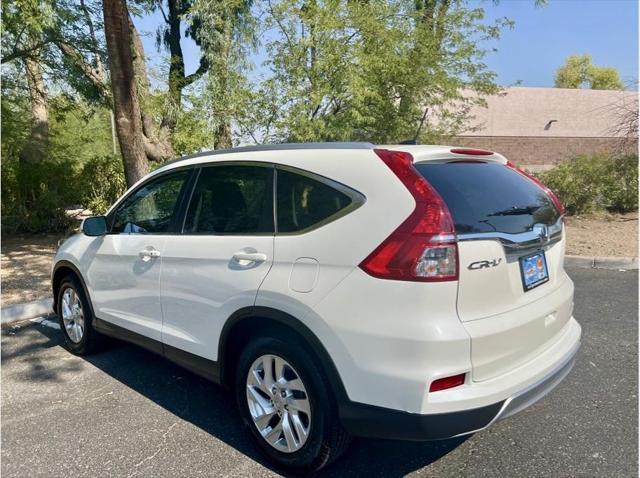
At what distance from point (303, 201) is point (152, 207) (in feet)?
5.33

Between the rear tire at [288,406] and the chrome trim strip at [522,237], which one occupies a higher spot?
the chrome trim strip at [522,237]

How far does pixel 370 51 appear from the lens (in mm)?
8414

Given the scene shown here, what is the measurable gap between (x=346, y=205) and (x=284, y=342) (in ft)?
2.61

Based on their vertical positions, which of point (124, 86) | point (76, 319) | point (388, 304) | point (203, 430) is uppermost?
point (124, 86)

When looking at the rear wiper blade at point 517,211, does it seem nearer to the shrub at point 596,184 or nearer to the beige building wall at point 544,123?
the shrub at point 596,184

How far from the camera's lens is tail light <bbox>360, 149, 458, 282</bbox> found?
7.09ft

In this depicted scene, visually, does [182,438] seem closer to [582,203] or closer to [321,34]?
[321,34]

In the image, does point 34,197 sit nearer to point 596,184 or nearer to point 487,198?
point 487,198

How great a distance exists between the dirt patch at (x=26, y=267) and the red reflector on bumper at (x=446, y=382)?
5492 millimetres

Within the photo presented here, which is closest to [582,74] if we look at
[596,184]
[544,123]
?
[544,123]

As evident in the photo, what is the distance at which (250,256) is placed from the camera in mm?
2715

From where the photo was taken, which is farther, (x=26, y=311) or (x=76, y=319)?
(x=26, y=311)

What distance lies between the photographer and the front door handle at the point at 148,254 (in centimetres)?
339

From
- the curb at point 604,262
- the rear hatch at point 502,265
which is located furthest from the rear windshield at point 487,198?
the curb at point 604,262
